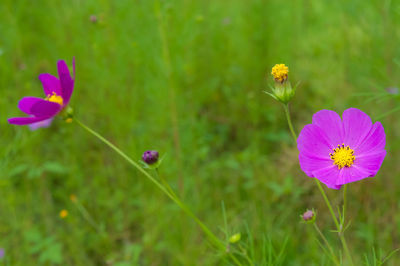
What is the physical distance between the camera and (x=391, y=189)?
4.96ft

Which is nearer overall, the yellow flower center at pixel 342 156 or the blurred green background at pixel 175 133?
the yellow flower center at pixel 342 156

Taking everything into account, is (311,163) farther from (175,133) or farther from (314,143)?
(175,133)

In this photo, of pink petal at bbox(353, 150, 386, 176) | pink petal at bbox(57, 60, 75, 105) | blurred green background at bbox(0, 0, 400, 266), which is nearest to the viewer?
pink petal at bbox(353, 150, 386, 176)

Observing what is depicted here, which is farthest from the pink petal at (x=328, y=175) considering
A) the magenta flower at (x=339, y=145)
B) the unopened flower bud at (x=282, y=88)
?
the unopened flower bud at (x=282, y=88)

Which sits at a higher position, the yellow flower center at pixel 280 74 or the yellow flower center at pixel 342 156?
the yellow flower center at pixel 280 74

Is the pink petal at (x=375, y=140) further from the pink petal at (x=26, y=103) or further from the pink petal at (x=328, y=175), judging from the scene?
the pink petal at (x=26, y=103)

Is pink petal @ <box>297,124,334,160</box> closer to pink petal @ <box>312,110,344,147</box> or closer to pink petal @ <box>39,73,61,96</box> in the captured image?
pink petal @ <box>312,110,344,147</box>

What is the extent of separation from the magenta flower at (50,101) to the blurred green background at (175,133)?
0.64m

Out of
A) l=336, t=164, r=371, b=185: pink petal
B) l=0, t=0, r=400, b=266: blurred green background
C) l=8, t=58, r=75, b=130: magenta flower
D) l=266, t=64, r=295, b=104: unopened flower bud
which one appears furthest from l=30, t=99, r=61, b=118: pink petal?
l=0, t=0, r=400, b=266: blurred green background

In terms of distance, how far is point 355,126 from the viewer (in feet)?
2.33

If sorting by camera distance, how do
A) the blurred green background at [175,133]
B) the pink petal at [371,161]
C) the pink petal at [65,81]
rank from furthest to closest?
the blurred green background at [175,133], the pink petal at [65,81], the pink petal at [371,161]

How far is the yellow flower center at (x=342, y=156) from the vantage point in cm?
73

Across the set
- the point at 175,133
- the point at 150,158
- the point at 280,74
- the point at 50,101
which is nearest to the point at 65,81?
the point at 50,101

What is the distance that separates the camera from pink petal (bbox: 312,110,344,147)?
72 centimetres
